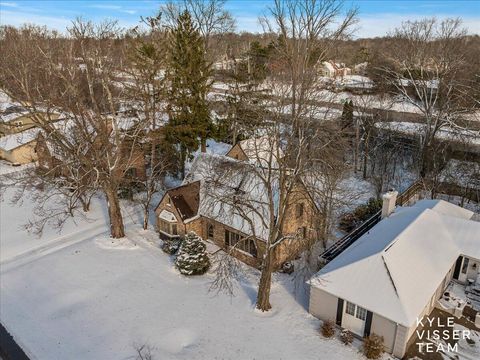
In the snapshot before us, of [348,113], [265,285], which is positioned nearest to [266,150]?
[265,285]

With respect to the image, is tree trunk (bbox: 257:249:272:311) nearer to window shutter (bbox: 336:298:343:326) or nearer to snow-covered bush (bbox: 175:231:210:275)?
window shutter (bbox: 336:298:343:326)

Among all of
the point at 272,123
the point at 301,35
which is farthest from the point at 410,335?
the point at 301,35

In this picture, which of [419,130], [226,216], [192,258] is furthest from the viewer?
[419,130]

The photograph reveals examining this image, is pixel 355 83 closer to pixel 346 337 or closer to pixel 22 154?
pixel 22 154

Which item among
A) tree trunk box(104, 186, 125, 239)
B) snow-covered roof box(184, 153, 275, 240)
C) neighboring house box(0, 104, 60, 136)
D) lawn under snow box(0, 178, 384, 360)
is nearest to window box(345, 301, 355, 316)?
lawn under snow box(0, 178, 384, 360)

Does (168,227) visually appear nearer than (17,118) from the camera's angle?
Yes

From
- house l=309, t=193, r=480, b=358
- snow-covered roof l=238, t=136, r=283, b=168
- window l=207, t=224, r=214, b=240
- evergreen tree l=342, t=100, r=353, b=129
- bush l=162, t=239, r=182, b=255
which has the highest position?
snow-covered roof l=238, t=136, r=283, b=168
